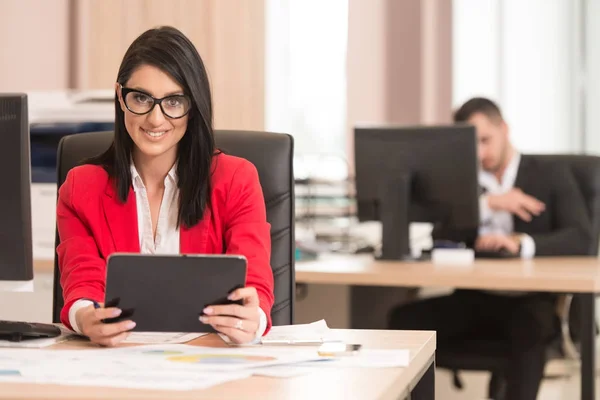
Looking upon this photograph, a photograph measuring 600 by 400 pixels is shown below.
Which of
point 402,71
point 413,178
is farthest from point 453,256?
point 402,71

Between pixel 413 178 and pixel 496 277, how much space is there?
57cm

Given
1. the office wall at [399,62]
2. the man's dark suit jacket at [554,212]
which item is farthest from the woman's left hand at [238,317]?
the office wall at [399,62]

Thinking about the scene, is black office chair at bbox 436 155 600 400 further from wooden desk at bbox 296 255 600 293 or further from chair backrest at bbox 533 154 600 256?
chair backrest at bbox 533 154 600 256

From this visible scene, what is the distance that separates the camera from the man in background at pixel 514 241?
9.96ft

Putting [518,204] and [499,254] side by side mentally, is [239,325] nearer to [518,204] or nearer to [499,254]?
[499,254]

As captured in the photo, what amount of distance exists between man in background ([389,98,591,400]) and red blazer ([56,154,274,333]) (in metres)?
1.37

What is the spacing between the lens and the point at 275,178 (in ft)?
6.57

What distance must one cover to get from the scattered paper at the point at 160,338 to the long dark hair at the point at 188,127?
0.26 meters

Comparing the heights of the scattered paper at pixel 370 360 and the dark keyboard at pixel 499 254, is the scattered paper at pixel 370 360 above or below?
above

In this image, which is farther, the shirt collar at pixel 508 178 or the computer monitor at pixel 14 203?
the shirt collar at pixel 508 178

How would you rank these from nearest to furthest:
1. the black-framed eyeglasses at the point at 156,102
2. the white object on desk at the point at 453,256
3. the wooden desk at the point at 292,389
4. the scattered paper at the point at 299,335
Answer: the wooden desk at the point at 292,389 → the scattered paper at the point at 299,335 → the black-framed eyeglasses at the point at 156,102 → the white object on desk at the point at 453,256

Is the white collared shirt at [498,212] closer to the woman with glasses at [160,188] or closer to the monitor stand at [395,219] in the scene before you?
the monitor stand at [395,219]

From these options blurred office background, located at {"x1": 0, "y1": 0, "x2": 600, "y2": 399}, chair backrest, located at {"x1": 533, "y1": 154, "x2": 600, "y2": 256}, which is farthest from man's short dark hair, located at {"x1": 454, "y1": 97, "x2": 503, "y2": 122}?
blurred office background, located at {"x1": 0, "y1": 0, "x2": 600, "y2": 399}

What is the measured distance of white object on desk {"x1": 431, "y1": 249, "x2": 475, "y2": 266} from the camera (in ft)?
10.4
